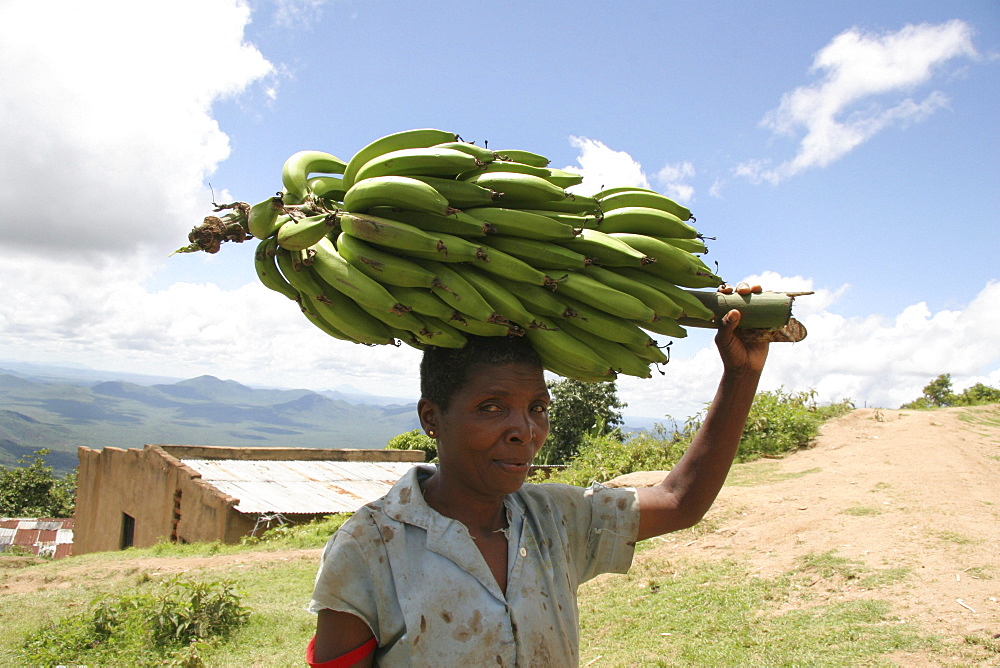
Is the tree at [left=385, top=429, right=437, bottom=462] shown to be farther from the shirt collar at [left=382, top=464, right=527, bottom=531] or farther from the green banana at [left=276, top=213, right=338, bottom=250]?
the green banana at [left=276, top=213, right=338, bottom=250]

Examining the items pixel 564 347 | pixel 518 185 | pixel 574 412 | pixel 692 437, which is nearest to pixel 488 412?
pixel 564 347

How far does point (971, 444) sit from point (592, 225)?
11.3 metres

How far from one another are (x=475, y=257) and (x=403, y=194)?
10.2 inches

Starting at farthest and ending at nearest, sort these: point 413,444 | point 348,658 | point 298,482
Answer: point 413,444, point 298,482, point 348,658

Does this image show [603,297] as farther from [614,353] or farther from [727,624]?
[727,624]

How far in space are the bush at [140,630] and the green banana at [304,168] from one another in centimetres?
536

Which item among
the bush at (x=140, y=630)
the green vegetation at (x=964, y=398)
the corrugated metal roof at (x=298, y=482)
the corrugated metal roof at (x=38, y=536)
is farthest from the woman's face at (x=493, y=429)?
the corrugated metal roof at (x=38, y=536)

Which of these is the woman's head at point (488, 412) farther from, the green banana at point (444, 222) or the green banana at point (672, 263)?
the green banana at point (672, 263)

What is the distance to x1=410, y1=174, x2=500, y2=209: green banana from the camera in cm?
186

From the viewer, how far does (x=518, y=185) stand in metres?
1.89

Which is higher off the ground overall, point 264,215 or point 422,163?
point 422,163

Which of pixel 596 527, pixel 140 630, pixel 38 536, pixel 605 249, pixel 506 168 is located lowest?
pixel 38 536

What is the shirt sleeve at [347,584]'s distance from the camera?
1676mm

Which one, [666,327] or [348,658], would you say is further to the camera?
[666,327]
